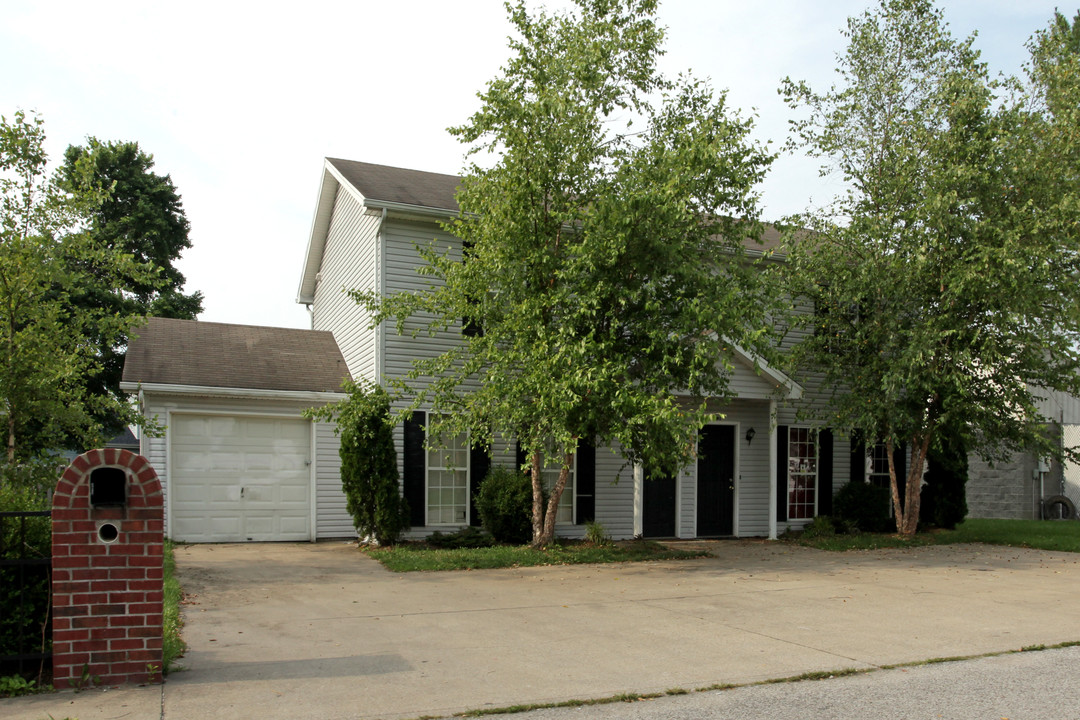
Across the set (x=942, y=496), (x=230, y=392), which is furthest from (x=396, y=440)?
(x=942, y=496)

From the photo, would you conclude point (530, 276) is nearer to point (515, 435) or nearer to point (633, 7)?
point (515, 435)

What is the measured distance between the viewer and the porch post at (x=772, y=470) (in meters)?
15.8

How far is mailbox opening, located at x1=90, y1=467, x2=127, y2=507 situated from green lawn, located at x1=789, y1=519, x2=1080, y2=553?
1208 centimetres

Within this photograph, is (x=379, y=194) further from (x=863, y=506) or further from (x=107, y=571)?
(x=863, y=506)

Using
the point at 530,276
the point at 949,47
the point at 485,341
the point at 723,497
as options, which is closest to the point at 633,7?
the point at 530,276

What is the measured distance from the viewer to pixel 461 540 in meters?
13.9

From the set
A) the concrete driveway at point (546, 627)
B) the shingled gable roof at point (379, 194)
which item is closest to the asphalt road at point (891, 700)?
the concrete driveway at point (546, 627)

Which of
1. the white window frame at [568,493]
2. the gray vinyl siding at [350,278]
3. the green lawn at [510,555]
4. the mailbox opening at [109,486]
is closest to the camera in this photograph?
the mailbox opening at [109,486]

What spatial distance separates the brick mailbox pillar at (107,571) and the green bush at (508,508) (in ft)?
27.7

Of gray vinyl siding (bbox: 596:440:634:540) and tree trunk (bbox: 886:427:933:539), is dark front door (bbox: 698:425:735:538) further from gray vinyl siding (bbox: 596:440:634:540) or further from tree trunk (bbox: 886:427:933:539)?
tree trunk (bbox: 886:427:933:539)

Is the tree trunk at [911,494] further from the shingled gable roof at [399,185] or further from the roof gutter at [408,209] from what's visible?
the shingled gable roof at [399,185]

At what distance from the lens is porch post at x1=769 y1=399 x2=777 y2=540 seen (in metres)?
15.8

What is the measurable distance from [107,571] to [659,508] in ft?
38.3

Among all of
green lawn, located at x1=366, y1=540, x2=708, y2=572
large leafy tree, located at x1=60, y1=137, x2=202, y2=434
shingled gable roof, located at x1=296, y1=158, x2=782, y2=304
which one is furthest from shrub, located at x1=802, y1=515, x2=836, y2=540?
large leafy tree, located at x1=60, y1=137, x2=202, y2=434
